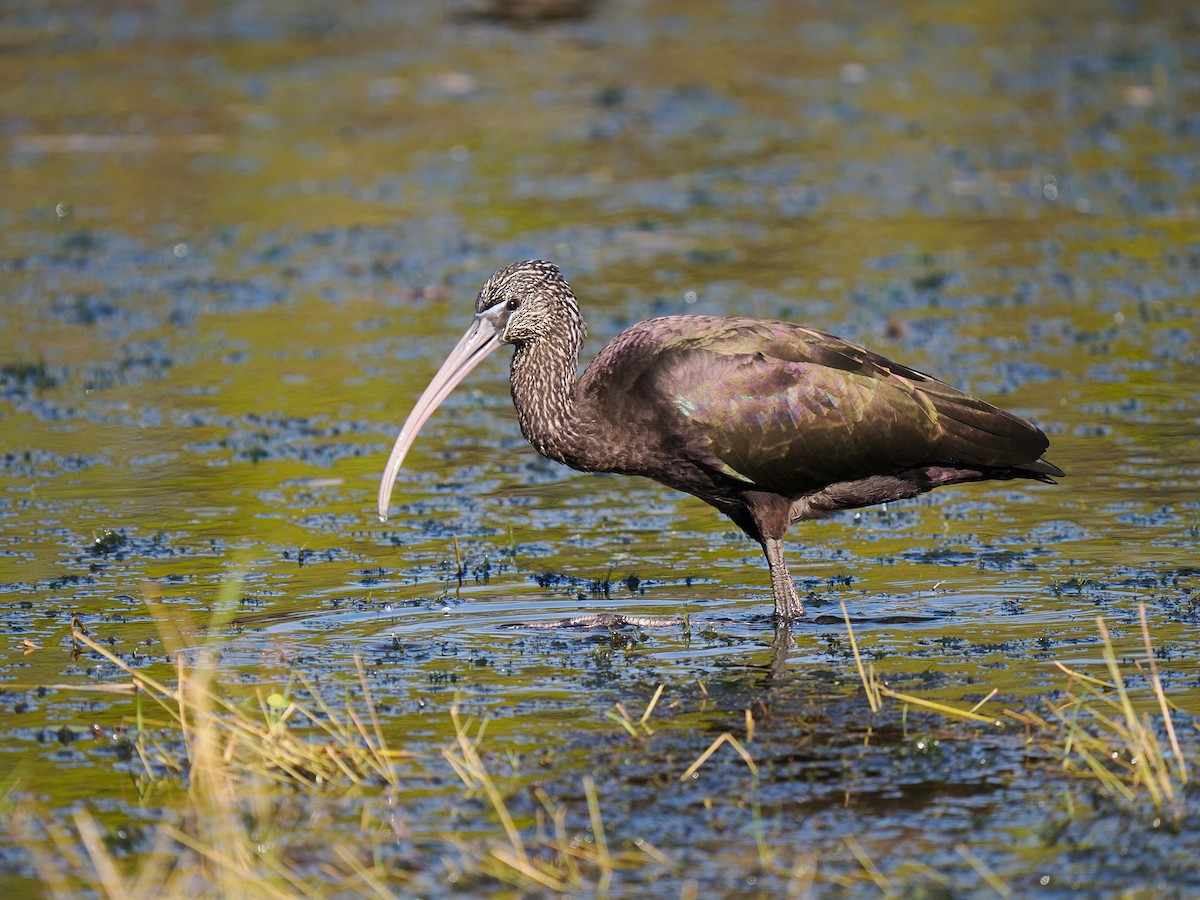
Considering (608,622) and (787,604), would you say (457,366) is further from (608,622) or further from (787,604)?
(787,604)

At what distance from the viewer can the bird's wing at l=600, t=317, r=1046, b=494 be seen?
7.00 m

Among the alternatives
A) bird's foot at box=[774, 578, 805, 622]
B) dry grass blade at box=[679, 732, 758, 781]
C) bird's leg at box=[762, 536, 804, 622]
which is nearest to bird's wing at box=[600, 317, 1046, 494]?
bird's leg at box=[762, 536, 804, 622]

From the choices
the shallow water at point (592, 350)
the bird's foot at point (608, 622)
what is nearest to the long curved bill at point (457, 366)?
the shallow water at point (592, 350)

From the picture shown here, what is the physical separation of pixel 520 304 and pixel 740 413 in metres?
0.93

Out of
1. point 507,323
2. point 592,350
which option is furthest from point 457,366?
point 592,350

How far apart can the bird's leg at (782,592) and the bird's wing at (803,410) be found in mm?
267

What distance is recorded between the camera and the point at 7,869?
5.00 m

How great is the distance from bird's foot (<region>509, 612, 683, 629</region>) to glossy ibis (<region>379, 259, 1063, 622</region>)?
0.45 metres

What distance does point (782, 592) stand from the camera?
7.04 metres

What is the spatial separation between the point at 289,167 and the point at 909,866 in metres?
12.1

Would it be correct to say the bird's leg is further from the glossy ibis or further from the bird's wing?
the bird's wing

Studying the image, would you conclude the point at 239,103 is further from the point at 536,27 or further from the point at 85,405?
the point at 85,405

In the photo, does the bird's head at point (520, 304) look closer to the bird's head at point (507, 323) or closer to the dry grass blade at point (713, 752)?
the bird's head at point (507, 323)

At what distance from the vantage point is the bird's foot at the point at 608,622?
688cm
